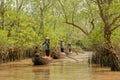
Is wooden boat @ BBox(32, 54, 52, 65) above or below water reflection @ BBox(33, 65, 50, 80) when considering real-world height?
above

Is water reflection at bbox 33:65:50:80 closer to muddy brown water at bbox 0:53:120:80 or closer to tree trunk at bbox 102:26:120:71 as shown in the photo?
muddy brown water at bbox 0:53:120:80

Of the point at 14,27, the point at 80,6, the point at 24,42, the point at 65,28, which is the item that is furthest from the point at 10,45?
the point at 65,28

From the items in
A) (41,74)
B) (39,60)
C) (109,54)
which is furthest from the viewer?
(39,60)

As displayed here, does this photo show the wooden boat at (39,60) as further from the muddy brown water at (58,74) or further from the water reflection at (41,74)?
the water reflection at (41,74)

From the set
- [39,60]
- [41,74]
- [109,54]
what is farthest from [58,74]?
[39,60]

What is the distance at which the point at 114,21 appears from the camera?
2066cm

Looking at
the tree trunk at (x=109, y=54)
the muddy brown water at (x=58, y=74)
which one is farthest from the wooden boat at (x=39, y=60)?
the tree trunk at (x=109, y=54)

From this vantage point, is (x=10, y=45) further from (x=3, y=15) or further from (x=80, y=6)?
(x=80, y=6)

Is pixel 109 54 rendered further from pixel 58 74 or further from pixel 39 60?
pixel 39 60

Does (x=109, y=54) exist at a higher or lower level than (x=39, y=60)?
higher

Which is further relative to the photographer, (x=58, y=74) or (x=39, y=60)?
(x=39, y=60)

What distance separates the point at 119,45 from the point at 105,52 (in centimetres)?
307

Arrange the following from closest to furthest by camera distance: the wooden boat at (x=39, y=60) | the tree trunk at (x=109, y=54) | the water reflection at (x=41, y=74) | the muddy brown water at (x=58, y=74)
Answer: the water reflection at (x=41, y=74) → the muddy brown water at (x=58, y=74) → the tree trunk at (x=109, y=54) → the wooden boat at (x=39, y=60)

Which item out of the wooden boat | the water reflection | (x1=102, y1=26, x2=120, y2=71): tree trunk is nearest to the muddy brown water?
the water reflection
